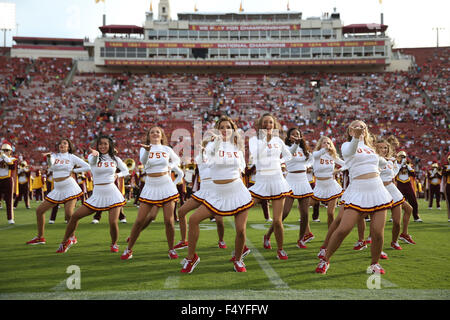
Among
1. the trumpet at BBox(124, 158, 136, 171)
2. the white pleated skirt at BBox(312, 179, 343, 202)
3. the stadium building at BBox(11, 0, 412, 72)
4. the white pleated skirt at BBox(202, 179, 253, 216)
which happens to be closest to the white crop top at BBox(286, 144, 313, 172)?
the white pleated skirt at BBox(312, 179, 343, 202)

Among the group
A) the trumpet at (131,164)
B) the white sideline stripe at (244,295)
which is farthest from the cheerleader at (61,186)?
the trumpet at (131,164)

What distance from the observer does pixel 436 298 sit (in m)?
3.84

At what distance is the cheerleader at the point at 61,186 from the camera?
23.0 feet

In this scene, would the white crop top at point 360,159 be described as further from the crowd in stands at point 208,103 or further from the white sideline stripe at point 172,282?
the crowd in stands at point 208,103

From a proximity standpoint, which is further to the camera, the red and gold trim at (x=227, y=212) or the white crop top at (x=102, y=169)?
the white crop top at (x=102, y=169)

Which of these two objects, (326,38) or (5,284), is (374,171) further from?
(326,38)

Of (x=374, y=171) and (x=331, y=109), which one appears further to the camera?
(x=331, y=109)

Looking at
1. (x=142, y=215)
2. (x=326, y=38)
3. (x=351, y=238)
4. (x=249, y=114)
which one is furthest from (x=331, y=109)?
(x=142, y=215)

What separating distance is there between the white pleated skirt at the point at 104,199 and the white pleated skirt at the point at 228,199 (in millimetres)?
1941

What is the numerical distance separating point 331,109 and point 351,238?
32.5 metres

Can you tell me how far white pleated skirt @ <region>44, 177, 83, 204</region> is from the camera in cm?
704

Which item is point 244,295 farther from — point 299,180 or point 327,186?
point 327,186

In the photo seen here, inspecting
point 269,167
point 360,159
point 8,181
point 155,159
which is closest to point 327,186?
point 269,167

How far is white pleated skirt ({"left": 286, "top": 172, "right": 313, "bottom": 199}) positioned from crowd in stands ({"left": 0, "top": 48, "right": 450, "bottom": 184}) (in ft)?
79.9
